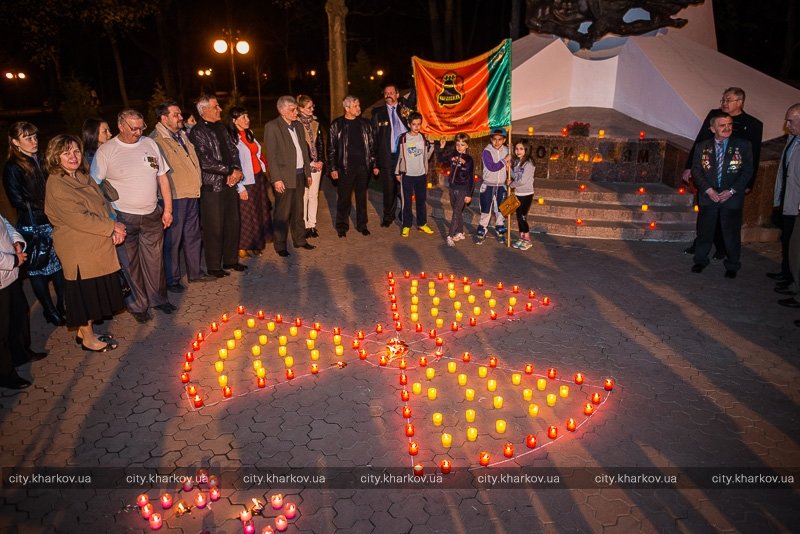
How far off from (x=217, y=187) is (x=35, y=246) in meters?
2.52

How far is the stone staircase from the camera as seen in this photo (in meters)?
10.6

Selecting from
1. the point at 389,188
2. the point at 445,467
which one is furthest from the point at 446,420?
the point at 389,188

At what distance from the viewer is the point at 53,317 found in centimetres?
720

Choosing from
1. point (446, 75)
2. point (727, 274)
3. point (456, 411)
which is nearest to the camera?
point (456, 411)

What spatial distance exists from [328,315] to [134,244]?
2.57 metres

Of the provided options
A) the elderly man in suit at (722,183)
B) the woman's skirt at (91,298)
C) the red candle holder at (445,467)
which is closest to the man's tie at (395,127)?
the elderly man in suit at (722,183)

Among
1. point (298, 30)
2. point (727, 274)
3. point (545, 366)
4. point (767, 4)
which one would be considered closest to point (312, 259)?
point (545, 366)

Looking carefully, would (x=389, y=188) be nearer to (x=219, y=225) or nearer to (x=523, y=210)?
(x=523, y=210)

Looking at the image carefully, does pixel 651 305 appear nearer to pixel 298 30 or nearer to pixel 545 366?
pixel 545 366

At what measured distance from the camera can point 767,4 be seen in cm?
3159

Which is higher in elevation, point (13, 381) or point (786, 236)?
point (786, 236)

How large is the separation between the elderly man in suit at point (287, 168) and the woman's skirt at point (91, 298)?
11.4ft

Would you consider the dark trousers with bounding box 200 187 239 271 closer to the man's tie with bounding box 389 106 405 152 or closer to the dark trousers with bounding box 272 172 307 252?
the dark trousers with bounding box 272 172 307 252

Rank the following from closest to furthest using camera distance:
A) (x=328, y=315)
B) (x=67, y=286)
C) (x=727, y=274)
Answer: (x=67, y=286) < (x=328, y=315) < (x=727, y=274)
